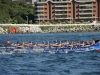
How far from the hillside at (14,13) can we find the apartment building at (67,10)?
409cm

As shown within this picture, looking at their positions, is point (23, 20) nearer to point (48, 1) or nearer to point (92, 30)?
point (48, 1)

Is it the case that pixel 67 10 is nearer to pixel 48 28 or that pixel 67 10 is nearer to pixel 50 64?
pixel 48 28

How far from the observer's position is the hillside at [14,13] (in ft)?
584

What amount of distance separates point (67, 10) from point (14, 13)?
1950cm

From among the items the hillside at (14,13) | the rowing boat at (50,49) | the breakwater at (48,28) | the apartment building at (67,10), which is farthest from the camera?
the hillside at (14,13)

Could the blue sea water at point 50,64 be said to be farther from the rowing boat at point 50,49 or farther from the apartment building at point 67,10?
the apartment building at point 67,10

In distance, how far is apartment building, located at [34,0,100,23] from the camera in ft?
582

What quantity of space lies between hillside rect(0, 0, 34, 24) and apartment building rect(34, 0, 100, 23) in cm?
409

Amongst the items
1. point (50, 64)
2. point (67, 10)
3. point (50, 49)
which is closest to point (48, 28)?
point (67, 10)

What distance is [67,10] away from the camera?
591 feet

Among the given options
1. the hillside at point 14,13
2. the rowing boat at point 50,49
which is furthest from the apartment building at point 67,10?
the rowing boat at point 50,49

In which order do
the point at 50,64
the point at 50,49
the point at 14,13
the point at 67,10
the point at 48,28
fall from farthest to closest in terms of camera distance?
1. the point at 67,10
2. the point at 14,13
3. the point at 48,28
4. the point at 50,49
5. the point at 50,64

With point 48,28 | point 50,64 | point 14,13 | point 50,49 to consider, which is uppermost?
point 14,13

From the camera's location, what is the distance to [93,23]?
557 ft
